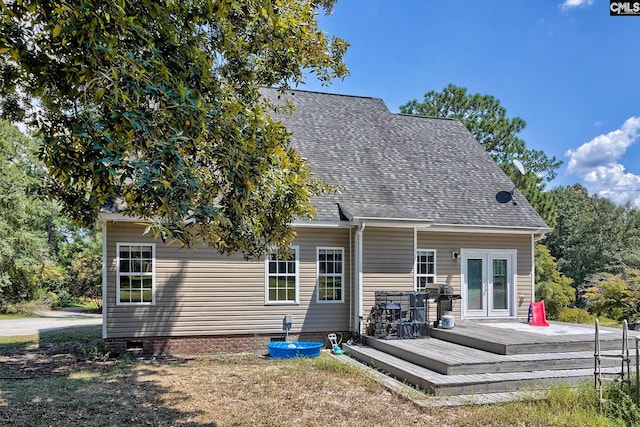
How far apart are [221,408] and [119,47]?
4.79 m

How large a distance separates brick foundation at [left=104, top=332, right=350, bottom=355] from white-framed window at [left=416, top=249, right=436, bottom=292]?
115 inches

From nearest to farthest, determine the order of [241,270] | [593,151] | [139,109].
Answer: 1. [139,109]
2. [241,270]
3. [593,151]

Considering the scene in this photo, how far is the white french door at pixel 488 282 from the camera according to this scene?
12445 mm

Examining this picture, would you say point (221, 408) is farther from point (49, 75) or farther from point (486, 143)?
point (486, 143)

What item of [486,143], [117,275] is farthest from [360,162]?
[486,143]

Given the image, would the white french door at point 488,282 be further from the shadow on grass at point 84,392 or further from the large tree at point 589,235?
the large tree at point 589,235

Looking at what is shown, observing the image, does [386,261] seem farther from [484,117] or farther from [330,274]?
[484,117]

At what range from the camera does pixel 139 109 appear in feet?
11.7

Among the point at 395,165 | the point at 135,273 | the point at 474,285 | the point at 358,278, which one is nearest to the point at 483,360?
the point at 358,278

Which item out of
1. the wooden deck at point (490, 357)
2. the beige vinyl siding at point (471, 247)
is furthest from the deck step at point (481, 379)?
the beige vinyl siding at point (471, 247)

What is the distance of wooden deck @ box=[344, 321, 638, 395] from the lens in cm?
739

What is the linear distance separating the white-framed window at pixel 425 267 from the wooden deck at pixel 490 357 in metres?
1.69

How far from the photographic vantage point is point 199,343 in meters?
10.5

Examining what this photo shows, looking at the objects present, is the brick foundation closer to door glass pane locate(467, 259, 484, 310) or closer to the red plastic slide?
door glass pane locate(467, 259, 484, 310)
